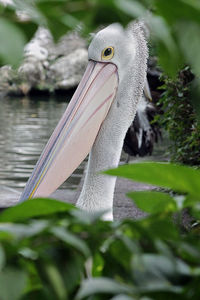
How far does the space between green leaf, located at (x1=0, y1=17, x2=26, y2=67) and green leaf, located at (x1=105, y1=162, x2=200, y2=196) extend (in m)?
0.19

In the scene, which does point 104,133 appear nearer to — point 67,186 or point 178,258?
point 178,258

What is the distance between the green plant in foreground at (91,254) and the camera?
2.03 ft

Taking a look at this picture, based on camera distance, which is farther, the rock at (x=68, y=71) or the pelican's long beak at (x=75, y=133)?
the rock at (x=68, y=71)

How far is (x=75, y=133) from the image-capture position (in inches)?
140

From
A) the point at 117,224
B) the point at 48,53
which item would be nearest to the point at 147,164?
the point at 117,224

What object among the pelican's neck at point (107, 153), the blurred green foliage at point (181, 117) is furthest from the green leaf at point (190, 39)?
the blurred green foliage at point (181, 117)

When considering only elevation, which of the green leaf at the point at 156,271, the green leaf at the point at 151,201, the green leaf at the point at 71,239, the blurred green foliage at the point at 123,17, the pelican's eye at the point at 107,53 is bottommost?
the green leaf at the point at 156,271

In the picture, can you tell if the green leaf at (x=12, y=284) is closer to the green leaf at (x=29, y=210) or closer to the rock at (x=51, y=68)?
the green leaf at (x=29, y=210)

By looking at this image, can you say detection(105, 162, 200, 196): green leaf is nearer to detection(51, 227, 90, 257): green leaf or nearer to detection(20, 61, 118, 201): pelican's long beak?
detection(51, 227, 90, 257): green leaf

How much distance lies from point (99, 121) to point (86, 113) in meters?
0.10

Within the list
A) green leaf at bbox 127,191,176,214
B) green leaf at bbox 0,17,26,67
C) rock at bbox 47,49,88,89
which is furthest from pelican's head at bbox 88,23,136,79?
rock at bbox 47,49,88,89

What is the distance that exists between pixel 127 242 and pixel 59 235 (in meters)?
0.07

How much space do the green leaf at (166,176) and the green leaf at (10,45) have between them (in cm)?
19

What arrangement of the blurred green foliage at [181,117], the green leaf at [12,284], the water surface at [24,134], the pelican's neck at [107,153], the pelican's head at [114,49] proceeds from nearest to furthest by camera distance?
the green leaf at [12,284] < the pelican's neck at [107,153] < the pelican's head at [114,49] < the blurred green foliage at [181,117] < the water surface at [24,134]
